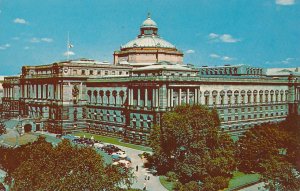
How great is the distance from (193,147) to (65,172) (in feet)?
79.3

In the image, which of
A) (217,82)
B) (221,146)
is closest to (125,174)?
(221,146)

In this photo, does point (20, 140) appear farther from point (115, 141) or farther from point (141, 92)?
point (141, 92)

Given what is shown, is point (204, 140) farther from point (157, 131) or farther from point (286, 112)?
point (286, 112)

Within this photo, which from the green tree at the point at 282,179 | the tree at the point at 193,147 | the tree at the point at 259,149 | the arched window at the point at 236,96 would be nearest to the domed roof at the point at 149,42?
the arched window at the point at 236,96

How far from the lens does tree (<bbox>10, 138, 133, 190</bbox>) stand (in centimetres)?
3709

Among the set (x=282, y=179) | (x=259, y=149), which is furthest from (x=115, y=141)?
(x=282, y=179)

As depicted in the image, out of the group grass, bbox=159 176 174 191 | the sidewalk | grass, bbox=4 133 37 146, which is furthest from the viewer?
grass, bbox=4 133 37 146

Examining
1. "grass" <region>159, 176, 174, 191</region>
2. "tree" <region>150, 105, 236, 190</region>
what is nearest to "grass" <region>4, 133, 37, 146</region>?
"tree" <region>150, 105, 236, 190</region>

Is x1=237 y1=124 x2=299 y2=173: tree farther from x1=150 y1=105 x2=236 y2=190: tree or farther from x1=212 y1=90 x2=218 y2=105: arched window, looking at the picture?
x1=212 y1=90 x2=218 y2=105: arched window

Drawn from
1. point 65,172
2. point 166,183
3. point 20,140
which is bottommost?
point 166,183

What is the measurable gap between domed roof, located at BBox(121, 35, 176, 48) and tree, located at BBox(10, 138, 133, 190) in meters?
74.2

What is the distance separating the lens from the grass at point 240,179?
57.2 metres

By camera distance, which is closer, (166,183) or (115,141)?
(166,183)

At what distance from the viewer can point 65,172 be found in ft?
134
